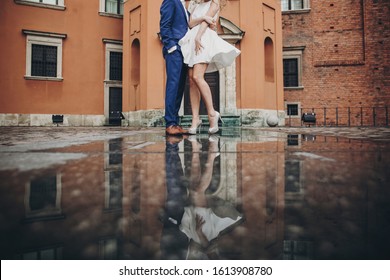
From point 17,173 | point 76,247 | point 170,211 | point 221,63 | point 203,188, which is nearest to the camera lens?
point 76,247

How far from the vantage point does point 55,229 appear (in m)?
0.47

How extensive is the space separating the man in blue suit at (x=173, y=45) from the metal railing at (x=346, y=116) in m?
11.6

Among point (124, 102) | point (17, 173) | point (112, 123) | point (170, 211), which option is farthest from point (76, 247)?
point (112, 123)

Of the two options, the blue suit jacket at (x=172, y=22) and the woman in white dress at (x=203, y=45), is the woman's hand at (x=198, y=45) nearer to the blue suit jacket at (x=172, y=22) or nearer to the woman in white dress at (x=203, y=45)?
the woman in white dress at (x=203, y=45)

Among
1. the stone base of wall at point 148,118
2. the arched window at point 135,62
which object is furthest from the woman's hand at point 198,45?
the arched window at point 135,62

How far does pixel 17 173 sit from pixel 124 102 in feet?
38.5

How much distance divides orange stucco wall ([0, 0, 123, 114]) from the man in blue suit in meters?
10.7

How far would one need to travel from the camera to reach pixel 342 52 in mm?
14688

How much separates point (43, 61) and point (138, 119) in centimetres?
552

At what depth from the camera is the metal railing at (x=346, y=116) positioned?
558 inches

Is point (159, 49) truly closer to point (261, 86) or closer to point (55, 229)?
point (261, 86)

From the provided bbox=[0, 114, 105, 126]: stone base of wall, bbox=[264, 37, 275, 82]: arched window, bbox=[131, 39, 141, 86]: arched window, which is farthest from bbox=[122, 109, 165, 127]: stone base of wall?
bbox=[264, 37, 275, 82]: arched window

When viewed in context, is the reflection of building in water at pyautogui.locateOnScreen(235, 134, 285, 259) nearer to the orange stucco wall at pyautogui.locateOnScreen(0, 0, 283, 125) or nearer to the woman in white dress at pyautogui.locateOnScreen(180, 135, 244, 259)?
the woman in white dress at pyautogui.locateOnScreen(180, 135, 244, 259)

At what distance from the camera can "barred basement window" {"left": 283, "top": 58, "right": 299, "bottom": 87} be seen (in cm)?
1528
